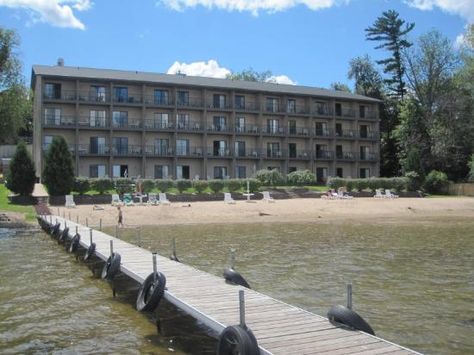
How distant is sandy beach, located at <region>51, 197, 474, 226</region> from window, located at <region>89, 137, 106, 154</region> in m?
18.7

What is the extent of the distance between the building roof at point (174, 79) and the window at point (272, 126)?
11.4ft

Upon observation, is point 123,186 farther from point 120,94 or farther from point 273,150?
point 273,150

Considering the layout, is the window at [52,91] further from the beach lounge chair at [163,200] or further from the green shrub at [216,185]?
the beach lounge chair at [163,200]

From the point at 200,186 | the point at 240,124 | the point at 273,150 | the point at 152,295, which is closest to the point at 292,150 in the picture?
the point at 273,150

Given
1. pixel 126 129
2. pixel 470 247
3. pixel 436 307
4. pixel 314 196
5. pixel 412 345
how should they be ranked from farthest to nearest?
pixel 126 129 → pixel 314 196 → pixel 470 247 → pixel 436 307 → pixel 412 345

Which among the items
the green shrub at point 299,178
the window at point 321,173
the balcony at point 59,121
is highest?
the balcony at point 59,121

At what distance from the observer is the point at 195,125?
6081cm

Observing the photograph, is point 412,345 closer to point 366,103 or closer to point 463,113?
point 463,113

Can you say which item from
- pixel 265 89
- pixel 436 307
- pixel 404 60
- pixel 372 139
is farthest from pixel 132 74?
pixel 436 307

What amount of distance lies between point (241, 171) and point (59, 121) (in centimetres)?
2071

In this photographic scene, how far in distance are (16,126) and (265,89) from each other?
3539 cm

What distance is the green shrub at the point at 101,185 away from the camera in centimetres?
4128

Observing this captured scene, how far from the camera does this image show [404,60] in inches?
2864

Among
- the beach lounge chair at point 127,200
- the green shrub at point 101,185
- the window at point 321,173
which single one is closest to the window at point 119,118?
the green shrub at point 101,185
